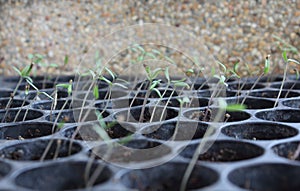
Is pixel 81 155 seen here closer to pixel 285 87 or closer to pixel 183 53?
pixel 285 87

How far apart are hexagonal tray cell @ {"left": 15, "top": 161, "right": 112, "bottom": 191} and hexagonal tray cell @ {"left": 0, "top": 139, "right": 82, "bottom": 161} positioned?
4.7 inches

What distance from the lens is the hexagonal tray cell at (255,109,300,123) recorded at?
140 centimetres

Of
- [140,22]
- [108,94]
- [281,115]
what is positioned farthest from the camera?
[140,22]

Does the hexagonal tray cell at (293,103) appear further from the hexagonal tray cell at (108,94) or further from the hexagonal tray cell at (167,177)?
the hexagonal tray cell at (167,177)

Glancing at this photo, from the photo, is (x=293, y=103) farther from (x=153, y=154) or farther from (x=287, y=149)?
(x=153, y=154)

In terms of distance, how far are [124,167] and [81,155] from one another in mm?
133

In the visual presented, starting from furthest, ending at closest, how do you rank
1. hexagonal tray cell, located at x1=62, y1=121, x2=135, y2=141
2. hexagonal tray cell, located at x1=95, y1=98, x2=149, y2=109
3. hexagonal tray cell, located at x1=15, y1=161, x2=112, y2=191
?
hexagonal tray cell, located at x1=95, y1=98, x2=149, y2=109 < hexagonal tray cell, located at x1=62, y1=121, x2=135, y2=141 < hexagonal tray cell, located at x1=15, y1=161, x2=112, y2=191

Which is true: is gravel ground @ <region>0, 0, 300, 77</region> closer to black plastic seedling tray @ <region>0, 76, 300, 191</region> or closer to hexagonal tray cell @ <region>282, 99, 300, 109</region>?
hexagonal tray cell @ <region>282, 99, 300, 109</region>

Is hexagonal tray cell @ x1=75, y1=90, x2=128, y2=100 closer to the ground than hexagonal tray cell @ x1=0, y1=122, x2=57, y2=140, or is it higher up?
closer to the ground

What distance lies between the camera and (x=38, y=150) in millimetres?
1086

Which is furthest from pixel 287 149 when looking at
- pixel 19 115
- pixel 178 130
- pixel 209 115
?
pixel 19 115

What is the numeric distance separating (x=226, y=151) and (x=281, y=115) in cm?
45

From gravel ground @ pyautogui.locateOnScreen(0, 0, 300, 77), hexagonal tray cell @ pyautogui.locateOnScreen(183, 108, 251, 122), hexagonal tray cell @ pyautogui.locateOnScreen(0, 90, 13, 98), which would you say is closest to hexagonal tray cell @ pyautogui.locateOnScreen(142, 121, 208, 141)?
hexagonal tray cell @ pyautogui.locateOnScreen(183, 108, 251, 122)

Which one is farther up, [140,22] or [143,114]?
[140,22]
